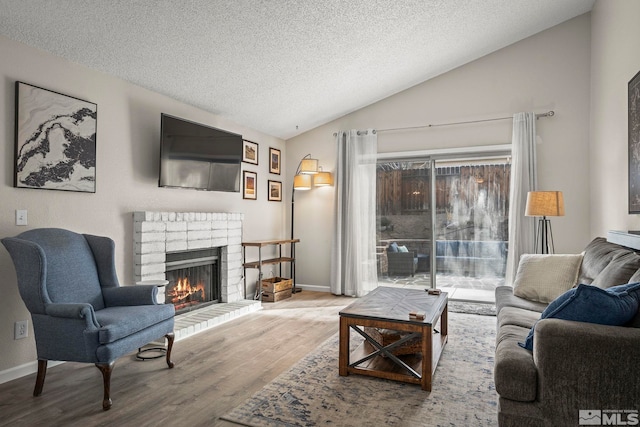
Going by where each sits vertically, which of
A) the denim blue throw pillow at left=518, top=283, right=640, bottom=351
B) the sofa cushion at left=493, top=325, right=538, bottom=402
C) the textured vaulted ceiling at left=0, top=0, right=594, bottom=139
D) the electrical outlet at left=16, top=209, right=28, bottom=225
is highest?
the textured vaulted ceiling at left=0, top=0, right=594, bottom=139

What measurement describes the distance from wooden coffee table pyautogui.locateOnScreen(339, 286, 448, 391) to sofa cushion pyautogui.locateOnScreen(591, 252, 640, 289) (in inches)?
41.7

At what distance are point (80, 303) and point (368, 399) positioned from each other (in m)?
1.94

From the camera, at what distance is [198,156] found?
430 cm

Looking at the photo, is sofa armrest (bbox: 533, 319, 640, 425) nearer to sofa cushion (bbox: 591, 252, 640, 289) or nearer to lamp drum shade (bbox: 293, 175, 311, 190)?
sofa cushion (bbox: 591, 252, 640, 289)

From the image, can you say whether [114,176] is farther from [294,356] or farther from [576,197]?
[576,197]

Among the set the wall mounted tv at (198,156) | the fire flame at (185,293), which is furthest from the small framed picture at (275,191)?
the fire flame at (185,293)

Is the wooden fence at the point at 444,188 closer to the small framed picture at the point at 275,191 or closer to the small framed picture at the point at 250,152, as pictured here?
the small framed picture at the point at 275,191

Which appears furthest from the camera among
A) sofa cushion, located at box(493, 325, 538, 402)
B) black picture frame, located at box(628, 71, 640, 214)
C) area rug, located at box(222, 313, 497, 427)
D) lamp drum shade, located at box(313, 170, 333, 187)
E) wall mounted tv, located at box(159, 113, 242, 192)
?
lamp drum shade, located at box(313, 170, 333, 187)

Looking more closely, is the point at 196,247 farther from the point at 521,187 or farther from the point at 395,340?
the point at 521,187

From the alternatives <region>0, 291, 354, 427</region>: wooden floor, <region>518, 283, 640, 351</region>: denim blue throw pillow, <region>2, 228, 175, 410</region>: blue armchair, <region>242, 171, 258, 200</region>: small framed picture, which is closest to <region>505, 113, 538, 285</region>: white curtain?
<region>0, 291, 354, 427</region>: wooden floor

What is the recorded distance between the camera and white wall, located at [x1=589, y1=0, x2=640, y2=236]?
10.7ft

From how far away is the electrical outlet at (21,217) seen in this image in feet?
9.31

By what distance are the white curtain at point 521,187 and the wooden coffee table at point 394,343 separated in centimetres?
200

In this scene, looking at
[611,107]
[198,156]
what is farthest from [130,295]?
Result: [611,107]
